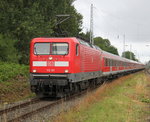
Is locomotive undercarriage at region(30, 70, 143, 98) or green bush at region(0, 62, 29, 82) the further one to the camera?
green bush at region(0, 62, 29, 82)

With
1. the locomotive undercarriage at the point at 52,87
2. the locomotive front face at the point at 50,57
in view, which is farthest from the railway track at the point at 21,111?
the locomotive front face at the point at 50,57

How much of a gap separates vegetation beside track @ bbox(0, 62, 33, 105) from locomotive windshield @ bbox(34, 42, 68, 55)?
2.51 m

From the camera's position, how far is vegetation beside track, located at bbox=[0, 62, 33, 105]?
14.0 meters

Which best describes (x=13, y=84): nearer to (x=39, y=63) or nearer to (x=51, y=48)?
(x=39, y=63)

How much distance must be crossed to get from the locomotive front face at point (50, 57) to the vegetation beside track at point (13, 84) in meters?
1.85

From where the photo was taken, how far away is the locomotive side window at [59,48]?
13.4 meters

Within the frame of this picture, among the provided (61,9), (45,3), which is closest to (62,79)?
(45,3)

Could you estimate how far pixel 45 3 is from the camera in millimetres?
29828

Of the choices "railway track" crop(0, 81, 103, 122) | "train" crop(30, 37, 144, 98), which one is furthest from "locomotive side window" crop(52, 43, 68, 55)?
"railway track" crop(0, 81, 103, 122)

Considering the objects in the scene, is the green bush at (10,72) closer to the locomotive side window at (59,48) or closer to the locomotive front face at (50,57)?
the locomotive front face at (50,57)

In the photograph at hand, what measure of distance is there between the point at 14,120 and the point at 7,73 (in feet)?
31.4

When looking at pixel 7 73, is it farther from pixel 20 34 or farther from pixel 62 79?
pixel 20 34

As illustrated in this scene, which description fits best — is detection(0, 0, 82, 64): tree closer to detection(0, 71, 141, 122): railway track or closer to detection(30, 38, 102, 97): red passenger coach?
detection(30, 38, 102, 97): red passenger coach

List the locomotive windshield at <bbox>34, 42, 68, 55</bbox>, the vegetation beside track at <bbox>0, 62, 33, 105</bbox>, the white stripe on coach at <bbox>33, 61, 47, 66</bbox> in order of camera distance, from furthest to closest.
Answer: the vegetation beside track at <bbox>0, 62, 33, 105</bbox>
the locomotive windshield at <bbox>34, 42, 68, 55</bbox>
the white stripe on coach at <bbox>33, 61, 47, 66</bbox>
